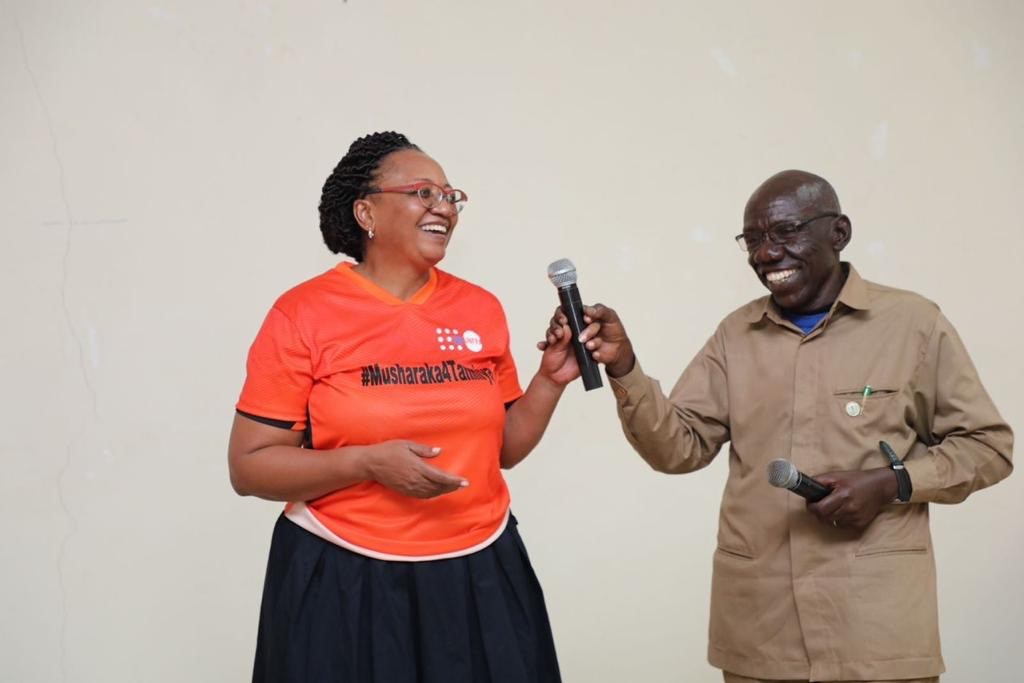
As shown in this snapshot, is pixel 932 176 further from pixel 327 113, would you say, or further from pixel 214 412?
pixel 214 412

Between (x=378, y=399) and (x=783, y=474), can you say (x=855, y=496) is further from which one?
(x=378, y=399)

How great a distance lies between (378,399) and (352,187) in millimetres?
443

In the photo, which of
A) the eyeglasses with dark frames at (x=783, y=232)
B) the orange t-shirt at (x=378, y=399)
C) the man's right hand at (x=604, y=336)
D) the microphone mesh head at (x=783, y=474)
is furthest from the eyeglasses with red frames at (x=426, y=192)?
the microphone mesh head at (x=783, y=474)

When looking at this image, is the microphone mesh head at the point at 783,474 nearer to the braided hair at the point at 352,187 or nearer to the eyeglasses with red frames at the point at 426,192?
the eyeglasses with red frames at the point at 426,192

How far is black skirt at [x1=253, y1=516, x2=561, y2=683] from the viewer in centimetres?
204

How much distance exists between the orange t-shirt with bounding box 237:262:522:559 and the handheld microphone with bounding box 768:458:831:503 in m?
0.52

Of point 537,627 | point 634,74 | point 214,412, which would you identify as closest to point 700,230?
point 634,74

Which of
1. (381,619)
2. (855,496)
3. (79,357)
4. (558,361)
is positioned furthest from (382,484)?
(79,357)

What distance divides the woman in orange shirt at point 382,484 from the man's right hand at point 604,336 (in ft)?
0.54

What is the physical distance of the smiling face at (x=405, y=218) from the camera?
2.16m

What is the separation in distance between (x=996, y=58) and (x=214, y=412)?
113 inches

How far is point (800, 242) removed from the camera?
7.30 feet

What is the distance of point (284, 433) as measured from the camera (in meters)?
2.05

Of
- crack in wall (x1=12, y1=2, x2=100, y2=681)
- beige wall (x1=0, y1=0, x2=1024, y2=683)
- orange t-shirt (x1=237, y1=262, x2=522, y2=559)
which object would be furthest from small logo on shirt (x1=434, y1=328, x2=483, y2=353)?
crack in wall (x1=12, y1=2, x2=100, y2=681)
